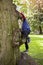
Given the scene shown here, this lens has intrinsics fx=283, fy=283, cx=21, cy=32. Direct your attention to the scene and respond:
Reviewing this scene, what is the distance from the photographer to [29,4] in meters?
35.1

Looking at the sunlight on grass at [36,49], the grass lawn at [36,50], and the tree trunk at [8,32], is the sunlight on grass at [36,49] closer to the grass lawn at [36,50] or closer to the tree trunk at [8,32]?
the grass lawn at [36,50]

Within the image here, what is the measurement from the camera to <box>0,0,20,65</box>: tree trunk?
6168 millimetres

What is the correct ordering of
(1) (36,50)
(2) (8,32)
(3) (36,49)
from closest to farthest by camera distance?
1. (2) (8,32)
2. (1) (36,50)
3. (3) (36,49)

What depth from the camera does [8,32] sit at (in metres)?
6.32

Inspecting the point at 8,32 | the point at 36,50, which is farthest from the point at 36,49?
the point at 8,32

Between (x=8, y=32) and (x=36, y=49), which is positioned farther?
(x=36, y=49)

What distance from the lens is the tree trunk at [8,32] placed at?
6168 millimetres

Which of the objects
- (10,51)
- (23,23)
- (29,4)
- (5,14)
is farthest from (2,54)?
(29,4)

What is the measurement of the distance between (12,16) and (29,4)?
94.9ft

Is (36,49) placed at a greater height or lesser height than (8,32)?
lesser

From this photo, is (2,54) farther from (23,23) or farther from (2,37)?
(23,23)

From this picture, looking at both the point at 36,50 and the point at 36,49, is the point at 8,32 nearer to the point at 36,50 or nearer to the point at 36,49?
the point at 36,50

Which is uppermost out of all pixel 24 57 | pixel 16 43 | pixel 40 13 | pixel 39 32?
pixel 16 43

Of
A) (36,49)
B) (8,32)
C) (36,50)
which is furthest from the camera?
(36,49)
